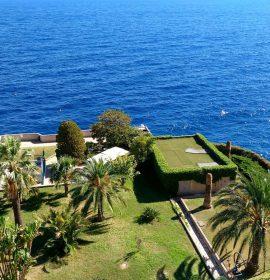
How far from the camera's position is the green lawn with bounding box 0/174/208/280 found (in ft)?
93.6

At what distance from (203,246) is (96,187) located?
923 cm

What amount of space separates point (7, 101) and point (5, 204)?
158 ft

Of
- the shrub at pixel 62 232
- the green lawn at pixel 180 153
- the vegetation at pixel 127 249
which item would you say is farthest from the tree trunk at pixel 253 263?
the green lawn at pixel 180 153

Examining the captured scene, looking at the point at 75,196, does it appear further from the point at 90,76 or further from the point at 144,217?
the point at 90,76

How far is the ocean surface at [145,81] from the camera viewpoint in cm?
7288

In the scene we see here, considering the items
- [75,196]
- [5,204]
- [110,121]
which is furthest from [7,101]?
[75,196]

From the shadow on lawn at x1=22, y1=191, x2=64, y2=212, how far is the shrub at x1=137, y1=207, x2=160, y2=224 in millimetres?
7641

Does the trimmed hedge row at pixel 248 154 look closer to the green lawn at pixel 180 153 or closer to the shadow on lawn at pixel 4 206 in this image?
the green lawn at pixel 180 153

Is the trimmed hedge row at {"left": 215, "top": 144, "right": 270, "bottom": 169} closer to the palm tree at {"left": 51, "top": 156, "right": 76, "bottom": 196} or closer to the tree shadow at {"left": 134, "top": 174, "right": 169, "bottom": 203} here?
the tree shadow at {"left": 134, "top": 174, "right": 169, "bottom": 203}

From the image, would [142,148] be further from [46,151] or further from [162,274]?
[162,274]

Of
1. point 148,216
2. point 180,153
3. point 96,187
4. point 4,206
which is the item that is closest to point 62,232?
point 96,187

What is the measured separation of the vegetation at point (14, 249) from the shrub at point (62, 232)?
6.51 metres

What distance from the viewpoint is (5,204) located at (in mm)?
37219

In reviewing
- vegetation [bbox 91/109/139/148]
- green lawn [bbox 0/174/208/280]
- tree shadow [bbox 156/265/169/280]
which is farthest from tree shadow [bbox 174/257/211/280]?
vegetation [bbox 91/109/139/148]
